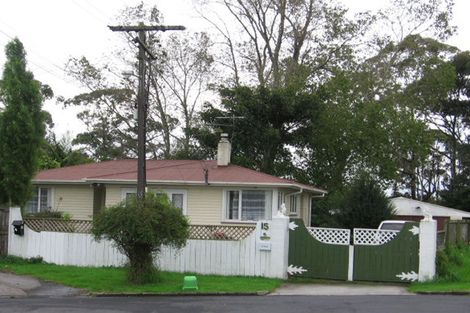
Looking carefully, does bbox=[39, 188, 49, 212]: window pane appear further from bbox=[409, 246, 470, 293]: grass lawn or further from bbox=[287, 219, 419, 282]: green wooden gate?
bbox=[409, 246, 470, 293]: grass lawn

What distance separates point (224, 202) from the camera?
24516 mm

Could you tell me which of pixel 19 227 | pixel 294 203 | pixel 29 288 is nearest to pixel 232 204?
pixel 294 203

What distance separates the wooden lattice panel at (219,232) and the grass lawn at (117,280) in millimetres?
1220

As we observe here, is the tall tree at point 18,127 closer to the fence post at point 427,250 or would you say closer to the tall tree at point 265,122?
the fence post at point 427,250

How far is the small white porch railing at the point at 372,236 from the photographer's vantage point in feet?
56.2

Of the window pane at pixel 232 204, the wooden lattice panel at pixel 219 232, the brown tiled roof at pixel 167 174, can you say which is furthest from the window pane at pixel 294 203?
the wooden lattice panel at pixel 219 232

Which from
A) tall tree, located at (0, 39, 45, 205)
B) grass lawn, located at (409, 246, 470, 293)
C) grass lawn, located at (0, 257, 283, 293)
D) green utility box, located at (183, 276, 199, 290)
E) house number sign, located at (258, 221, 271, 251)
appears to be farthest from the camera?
tall tree, located at (0, 39, 45, 205)

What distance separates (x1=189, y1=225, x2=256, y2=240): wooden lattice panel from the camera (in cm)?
1811

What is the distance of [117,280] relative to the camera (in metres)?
16.2

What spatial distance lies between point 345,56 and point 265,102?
981 centimetres

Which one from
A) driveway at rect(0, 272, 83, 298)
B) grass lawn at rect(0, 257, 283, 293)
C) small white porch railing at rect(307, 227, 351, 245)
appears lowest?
driveway at rect(0, 272, 83, 298)

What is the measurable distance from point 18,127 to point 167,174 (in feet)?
22.8

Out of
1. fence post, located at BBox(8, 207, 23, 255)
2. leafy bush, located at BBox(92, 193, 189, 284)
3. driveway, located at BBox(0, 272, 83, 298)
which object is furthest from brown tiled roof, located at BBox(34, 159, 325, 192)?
driveway, located at BBox(0, 272, 83, 298)

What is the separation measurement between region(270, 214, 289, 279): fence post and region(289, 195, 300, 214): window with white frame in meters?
9.75
